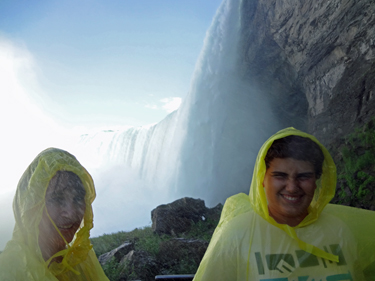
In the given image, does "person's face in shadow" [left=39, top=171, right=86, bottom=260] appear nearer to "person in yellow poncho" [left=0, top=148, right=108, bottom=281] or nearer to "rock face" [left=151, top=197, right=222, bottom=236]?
"person in yellow poncho" [left=0, top=148, right=108, bottom=281]

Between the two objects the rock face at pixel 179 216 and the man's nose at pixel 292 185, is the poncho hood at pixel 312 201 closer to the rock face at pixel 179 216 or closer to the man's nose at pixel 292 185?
the man's nose at pixel 292 185

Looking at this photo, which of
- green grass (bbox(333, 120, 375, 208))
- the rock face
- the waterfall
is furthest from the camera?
the waterfall

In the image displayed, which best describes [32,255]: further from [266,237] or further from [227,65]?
[227,65]

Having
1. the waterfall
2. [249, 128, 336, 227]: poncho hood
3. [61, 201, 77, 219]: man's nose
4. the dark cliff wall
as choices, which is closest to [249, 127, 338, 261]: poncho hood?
[249, 128, 336, 227]: poncho hood

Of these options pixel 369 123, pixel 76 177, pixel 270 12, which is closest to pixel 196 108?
pixel 270 12

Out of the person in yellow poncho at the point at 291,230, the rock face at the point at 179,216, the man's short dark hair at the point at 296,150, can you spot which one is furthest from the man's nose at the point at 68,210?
the rock face at the point at 179,216

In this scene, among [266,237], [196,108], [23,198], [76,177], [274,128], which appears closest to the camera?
[266,237]

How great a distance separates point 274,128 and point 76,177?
14.7 m

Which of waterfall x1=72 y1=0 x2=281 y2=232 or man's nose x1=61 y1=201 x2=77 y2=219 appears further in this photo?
waterfall x1=72 y1=0 x2=281 y2=232

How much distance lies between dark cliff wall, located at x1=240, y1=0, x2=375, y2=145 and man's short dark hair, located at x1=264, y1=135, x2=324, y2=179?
751 centimetres

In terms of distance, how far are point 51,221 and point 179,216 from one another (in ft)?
24.3

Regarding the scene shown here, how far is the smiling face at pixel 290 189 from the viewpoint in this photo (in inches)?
53.9

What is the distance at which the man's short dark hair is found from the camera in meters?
1.40

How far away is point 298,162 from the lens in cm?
138
